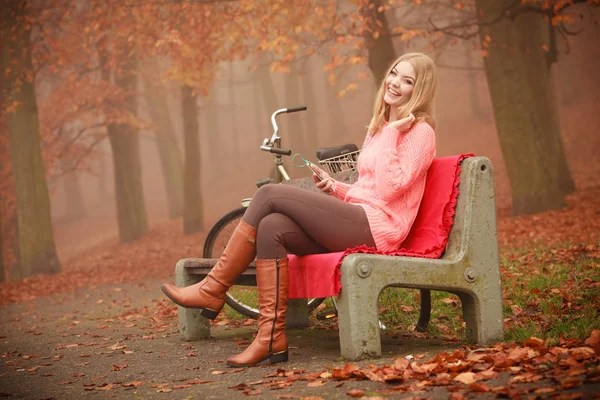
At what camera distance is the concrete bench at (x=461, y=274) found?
3.76 metres

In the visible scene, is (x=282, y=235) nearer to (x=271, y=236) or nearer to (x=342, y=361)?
(x=271, y=236)

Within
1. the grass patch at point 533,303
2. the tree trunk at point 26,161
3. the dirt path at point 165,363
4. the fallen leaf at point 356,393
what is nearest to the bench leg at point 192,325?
the dirt path at point 165,363

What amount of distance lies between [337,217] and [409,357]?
2.97 feet

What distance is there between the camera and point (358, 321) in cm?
374

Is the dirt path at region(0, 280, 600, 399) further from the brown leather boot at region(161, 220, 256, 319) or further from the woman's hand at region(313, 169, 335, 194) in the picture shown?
the woman's hand at region(313, 169, 335, 194)

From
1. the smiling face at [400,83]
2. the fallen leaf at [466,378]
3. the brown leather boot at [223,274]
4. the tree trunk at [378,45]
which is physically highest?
the tree trunk at [378,45]

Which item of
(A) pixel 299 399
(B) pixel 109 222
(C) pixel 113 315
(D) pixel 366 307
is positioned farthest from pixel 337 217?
(B) pixel 109 222

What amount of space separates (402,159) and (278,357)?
4.54ft

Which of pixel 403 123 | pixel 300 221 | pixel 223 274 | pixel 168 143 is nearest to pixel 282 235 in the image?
pixel 300 221

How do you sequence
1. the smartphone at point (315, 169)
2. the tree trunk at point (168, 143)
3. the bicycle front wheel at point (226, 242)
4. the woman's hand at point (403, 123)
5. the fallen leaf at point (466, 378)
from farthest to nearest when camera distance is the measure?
the tree trunk at point (168, 143) < the bicycle front wheel at point (226, 242) < the smartphone at point (315, 169) < the woman's hand at point (403, 123) < the fallen leaf at point (466, 378)

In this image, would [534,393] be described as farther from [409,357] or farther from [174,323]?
[174,323]

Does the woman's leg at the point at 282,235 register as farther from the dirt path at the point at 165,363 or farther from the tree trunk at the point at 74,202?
the tree trunk at the point at 74,202

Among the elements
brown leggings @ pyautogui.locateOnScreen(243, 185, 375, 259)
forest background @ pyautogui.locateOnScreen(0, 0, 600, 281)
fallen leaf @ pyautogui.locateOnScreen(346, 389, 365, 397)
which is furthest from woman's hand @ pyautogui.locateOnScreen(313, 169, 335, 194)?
forest background @ pyautogui.locateOnScreen(0, 0, 600, 281)

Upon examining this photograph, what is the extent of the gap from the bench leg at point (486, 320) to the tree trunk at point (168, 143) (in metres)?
18.9
